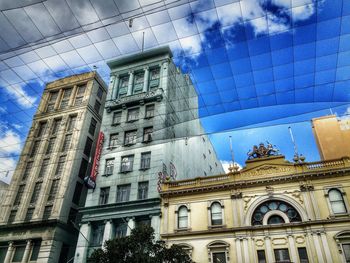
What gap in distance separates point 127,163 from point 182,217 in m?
9.68

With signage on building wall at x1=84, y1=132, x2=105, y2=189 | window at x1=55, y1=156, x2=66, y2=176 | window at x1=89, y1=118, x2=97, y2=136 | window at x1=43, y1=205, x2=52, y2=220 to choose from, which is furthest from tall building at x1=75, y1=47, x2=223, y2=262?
window at x1=55, y1=156, x2=66, y2=176

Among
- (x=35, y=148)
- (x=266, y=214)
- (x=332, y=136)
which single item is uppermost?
(x=35, y=148)

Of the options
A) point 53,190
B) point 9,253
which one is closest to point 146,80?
point 53,190

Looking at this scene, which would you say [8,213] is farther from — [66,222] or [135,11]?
[135,11]

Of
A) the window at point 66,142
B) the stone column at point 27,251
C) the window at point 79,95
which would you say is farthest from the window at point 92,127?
the stone column at point 27,251

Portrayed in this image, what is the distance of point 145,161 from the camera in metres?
33.5

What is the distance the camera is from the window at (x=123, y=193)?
3172cm

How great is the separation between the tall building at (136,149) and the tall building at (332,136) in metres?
13.7

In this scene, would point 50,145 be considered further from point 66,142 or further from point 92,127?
point 92,127

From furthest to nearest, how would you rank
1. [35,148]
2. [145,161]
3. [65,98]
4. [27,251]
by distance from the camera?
[65,98] → [35,148] → [145,161] → [27,251]

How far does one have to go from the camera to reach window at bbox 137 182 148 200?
31.0 meters

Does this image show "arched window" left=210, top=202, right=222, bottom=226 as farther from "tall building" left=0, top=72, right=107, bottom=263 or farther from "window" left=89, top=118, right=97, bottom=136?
"window" left=89, top=118, right=97, bottom=136

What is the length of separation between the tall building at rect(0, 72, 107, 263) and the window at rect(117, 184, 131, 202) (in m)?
6.93

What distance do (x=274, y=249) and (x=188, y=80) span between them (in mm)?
15344
